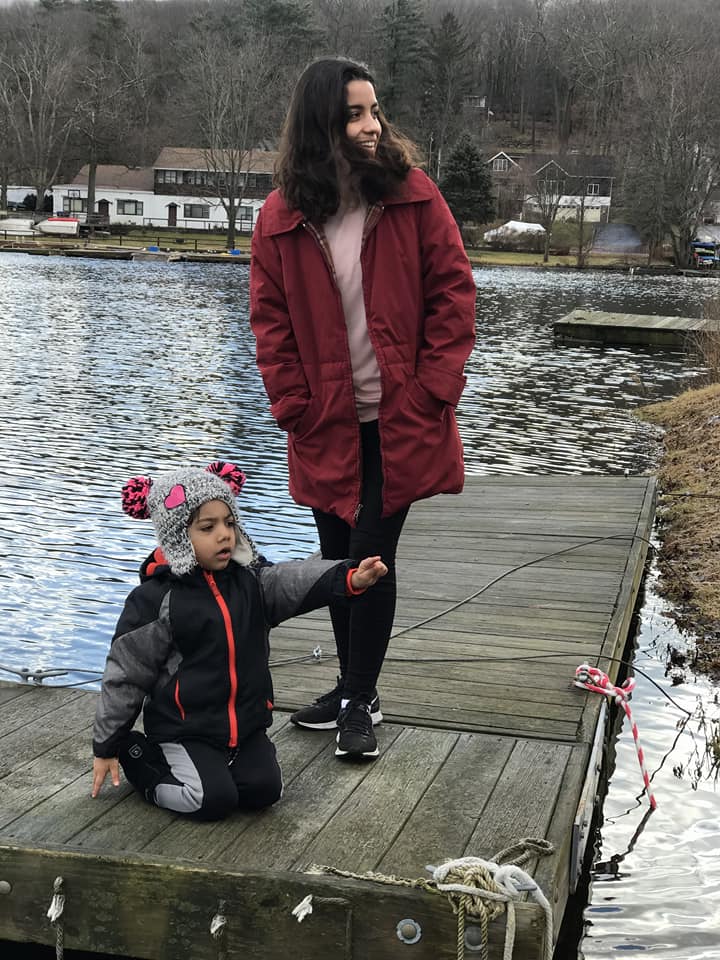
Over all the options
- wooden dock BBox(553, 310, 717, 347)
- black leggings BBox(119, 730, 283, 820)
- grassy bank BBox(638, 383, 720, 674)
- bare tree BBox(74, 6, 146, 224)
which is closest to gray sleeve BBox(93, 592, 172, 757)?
black leggings BBox(119, 730, 283, 820)

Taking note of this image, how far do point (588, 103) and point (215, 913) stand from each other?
398 feet

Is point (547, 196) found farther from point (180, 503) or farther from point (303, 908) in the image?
point (303, 908)

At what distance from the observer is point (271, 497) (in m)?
10.6

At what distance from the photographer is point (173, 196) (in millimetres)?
78250

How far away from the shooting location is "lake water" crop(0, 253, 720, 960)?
14.6ft

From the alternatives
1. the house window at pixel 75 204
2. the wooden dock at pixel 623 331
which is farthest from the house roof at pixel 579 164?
the wooden dock at pixel 623 331

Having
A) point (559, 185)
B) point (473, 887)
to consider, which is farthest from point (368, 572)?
point (559, 185)

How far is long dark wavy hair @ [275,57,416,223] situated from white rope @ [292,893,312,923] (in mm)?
1844

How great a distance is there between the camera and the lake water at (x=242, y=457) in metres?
4.44

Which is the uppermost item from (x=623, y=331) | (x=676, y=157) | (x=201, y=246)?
(x=676, y=157)

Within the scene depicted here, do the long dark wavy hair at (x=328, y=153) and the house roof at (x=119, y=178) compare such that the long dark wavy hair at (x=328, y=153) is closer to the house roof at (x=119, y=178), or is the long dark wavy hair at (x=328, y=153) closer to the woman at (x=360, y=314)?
the woman at (x=360, y=314)

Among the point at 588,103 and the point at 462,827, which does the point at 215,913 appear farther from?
the point at 588,103

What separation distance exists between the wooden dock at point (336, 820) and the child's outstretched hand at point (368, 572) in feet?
2.16

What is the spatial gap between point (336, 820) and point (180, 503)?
960mm
